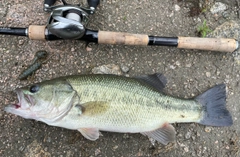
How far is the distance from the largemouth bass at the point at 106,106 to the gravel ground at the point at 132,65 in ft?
1.29

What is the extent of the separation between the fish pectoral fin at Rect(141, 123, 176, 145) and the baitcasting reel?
138 centimetres

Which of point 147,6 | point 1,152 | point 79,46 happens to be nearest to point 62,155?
point 1,152

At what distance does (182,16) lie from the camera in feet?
13.4

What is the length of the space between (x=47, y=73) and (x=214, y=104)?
2.07m

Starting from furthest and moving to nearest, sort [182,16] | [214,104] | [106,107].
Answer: [182,16] → [214,104] → [106,107]

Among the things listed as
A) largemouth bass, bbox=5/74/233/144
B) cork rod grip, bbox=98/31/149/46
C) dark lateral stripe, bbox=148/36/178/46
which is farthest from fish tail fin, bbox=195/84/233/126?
cork rod grip, bbox=98/31/149/46

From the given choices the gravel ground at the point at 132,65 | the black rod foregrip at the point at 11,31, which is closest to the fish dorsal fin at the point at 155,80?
the gravel ground at the point at 132,65

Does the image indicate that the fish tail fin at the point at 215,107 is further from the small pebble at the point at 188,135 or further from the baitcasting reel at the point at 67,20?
the baitcasting reel at the point at 67,20

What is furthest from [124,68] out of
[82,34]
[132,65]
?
[82,34]

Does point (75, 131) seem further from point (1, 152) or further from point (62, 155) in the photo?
point (1, 152)

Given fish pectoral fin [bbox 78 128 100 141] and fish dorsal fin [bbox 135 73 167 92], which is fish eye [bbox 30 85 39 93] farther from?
fish dorsal fin [bbox 135 73 167 92]

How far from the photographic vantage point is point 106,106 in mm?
3135

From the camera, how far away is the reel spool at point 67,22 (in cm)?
315

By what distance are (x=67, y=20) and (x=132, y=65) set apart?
110cm
